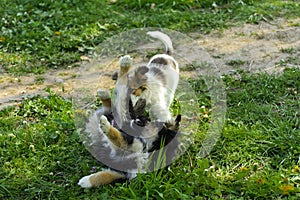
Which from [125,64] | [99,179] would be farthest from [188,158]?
[125,64]

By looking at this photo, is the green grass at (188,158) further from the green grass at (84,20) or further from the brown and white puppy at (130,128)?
the green grass at (84,20)

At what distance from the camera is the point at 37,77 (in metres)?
5.64

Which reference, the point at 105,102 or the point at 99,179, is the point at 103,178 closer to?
the point at 99,179

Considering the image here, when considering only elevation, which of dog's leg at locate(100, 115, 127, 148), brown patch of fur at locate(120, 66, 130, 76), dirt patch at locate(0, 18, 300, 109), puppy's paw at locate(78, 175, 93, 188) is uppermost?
brown patch of fur at locate(120, 66, 130, 76)

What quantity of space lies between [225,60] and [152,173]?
2.55 meters

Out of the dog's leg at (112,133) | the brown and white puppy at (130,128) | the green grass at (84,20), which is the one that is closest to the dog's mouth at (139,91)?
the brown and white puppy at (130,128)

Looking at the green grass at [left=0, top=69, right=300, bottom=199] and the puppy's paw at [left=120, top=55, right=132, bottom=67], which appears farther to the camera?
the puppy's paw at [left=120, top=55, right=132, bottom=67]

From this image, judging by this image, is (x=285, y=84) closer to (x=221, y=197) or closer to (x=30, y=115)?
(x=221, y=197)

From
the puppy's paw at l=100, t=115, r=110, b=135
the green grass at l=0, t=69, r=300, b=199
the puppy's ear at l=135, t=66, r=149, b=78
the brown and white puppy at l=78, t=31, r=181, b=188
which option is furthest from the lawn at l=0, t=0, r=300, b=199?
the puppy's ear at l=135, t=66, r=149, b=78

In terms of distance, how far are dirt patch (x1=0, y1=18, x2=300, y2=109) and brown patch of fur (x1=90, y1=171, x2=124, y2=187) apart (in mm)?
1719

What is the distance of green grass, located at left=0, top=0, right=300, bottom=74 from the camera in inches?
239

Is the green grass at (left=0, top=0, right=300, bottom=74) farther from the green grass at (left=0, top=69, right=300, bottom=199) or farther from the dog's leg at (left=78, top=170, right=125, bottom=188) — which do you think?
the dog's leg at (left=78, top=170, right=125, bottom=188)

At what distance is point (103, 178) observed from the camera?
Answer: 12.1 feet

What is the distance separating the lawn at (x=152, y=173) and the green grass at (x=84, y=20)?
1 cm
